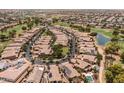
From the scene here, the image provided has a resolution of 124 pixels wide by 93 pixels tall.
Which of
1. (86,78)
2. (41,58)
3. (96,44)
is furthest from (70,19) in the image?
(86,78)

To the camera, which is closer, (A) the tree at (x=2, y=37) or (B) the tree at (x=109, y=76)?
(B) the tree at (x=109, y=76)

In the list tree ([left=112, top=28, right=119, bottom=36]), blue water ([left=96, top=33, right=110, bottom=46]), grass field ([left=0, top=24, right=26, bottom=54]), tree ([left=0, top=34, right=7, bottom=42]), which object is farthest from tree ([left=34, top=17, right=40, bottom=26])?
tree ([left=112, top=28, right=119, bottom=36])

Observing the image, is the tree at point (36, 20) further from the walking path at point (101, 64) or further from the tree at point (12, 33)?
the walking path at point (101, 64)

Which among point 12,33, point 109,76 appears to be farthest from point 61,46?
point 109,76

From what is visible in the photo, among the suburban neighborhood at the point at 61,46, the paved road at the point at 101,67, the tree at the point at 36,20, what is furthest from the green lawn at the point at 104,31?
the tree at the point at 36,20

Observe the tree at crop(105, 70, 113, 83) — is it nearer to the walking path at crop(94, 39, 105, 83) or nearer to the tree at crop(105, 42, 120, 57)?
the walking path at crop(94, 39, 105, 83)

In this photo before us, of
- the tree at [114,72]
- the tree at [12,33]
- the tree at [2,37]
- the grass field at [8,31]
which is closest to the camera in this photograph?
the tree at [114,72]

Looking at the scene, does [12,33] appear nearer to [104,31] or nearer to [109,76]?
[104,31]

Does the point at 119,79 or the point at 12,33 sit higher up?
the point at 12,33
